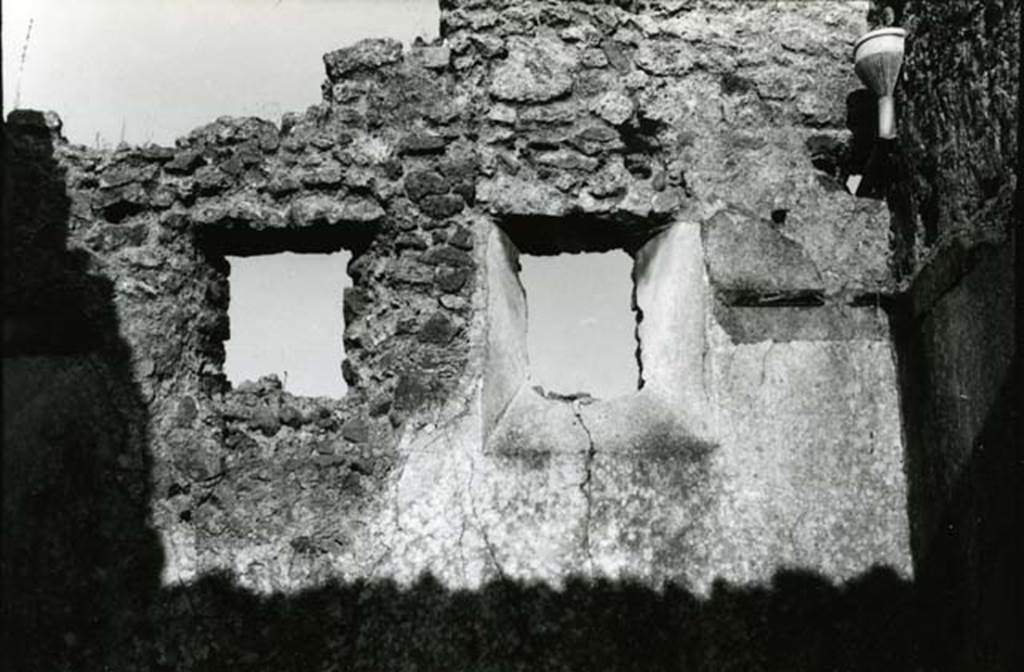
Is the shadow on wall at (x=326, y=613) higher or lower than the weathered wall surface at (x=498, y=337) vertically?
lower

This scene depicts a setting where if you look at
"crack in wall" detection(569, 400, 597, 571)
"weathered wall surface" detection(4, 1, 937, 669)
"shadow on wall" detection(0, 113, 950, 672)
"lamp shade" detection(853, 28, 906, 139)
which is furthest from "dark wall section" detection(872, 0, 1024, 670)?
"crack in wall" detection(569, 400, 597, 571)

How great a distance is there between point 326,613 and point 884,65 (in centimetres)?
311

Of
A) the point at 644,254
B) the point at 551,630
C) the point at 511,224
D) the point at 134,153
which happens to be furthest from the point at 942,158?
the point at 134,153

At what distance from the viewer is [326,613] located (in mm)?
4512

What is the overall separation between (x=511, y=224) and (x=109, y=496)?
1.92m

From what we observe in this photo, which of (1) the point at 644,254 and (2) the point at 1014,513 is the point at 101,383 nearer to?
(1) the point at 644,254

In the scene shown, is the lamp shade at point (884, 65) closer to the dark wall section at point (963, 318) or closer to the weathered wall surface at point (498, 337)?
the dark wall section at point (963, 318)

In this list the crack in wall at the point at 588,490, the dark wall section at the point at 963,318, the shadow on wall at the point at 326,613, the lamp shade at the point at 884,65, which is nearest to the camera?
the dark wall section at the point at 963,318

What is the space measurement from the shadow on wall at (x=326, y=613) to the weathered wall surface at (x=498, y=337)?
0.06 ft

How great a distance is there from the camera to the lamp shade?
16.1ft

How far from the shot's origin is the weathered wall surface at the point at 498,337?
4.58 metres

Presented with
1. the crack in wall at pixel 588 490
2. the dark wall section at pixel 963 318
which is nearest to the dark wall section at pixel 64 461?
the crack in wall at pixel 588 490

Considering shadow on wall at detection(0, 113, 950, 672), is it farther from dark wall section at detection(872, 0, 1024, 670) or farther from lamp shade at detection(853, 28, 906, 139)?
lamp shade at detection(853, 28, 906, 139)

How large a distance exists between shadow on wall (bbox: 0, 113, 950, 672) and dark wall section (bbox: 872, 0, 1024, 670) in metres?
0.37
